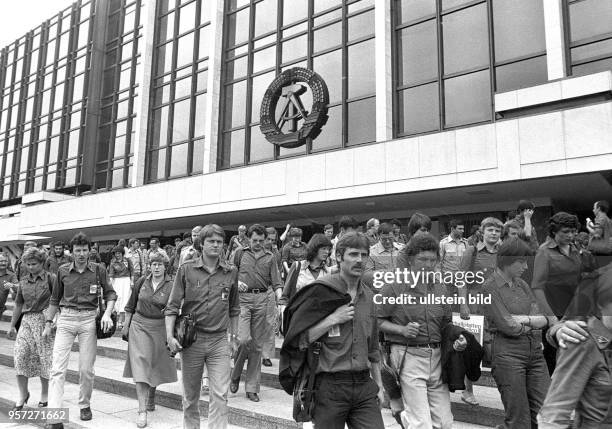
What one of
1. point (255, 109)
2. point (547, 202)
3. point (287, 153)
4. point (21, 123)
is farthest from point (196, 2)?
point (21, 123)

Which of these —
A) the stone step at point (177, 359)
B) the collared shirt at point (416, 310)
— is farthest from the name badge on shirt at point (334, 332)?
the stone step at point (177, 359)

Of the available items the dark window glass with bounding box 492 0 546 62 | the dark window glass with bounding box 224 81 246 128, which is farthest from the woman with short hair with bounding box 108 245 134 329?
the dark window glass with bounding box 492 0 546 62

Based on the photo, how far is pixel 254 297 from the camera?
Result: 638 centimetres

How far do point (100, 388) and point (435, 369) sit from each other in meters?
5.79

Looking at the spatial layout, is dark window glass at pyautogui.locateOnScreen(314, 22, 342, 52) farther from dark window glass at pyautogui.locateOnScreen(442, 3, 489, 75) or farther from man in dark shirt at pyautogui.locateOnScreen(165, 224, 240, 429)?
man in dark shirt at pyautogui.locateOnScreen(165, 224, 240, 429)

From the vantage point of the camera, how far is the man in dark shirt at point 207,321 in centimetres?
448

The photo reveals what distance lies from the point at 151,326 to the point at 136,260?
7481mm

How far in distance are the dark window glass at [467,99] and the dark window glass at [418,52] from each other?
2.98 feet

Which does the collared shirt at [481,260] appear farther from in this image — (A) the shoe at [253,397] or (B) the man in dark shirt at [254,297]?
(A) the shoe at [253,397]

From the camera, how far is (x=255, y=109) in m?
21.4

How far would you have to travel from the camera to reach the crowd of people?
310 cm

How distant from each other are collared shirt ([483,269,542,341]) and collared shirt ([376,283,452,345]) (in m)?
0.44

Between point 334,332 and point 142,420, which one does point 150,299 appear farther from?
point 334,332

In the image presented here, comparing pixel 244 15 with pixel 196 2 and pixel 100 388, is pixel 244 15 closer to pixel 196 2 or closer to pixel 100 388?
pixel 196 2
